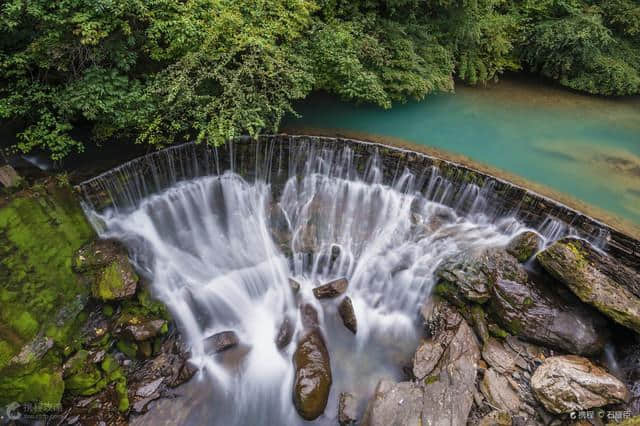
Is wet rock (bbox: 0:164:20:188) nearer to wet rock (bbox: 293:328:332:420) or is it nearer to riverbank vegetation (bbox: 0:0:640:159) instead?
riverbank vegetation (bbox: 0:0:640:159)

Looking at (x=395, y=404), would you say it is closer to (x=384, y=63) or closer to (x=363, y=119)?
(x=363, y=119)

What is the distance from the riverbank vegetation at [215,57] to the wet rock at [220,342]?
417 centimetres

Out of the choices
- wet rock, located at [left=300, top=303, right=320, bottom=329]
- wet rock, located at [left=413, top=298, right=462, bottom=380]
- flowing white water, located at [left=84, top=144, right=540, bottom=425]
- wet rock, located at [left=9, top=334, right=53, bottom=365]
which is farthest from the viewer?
wet rock, located at [left=300, top=303, right=320, bottom=329]

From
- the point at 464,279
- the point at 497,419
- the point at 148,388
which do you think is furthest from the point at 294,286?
the point at 497,419

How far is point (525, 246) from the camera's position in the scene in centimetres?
763

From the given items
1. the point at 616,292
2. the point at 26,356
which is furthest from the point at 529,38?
the point at 26,356

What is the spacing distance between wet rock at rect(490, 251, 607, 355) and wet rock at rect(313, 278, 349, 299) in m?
3.33

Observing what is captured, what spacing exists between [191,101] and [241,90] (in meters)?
1.08

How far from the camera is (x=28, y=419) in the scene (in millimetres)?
5949

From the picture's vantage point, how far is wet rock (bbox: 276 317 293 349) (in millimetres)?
7617

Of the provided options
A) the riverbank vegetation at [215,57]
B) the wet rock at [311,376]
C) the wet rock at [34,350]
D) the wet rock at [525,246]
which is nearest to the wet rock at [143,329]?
the wet rock at [34,350]

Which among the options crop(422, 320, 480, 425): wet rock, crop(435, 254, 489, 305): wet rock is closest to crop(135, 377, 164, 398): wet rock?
crop(422, 320, 480, 425): wet rock

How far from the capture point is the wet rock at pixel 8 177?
21.2 ft

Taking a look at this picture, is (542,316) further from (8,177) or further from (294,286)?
(8,177)
